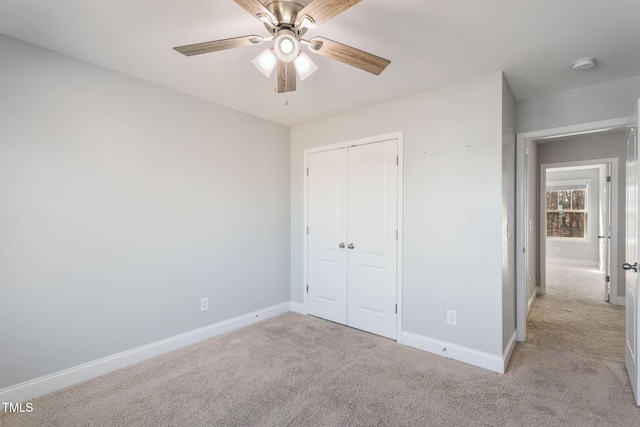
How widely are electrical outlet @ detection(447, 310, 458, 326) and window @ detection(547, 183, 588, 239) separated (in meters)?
6.95

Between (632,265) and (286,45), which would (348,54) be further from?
(632,265)

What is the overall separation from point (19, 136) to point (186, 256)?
1.49 metres

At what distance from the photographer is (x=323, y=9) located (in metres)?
1.33

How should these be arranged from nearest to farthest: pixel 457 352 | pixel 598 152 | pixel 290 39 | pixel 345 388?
pixel 290 39 < pixel 345 388 < pixel 457 352 < pixel 598 152

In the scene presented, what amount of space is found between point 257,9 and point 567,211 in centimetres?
900

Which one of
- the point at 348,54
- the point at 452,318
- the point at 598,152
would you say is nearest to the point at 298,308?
the point at 452,318

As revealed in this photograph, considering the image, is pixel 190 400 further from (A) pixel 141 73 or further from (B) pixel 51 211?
(A) pixel 141 73

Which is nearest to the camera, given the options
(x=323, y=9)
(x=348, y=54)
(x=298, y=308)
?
(x=323, y=9)

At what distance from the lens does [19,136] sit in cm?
203

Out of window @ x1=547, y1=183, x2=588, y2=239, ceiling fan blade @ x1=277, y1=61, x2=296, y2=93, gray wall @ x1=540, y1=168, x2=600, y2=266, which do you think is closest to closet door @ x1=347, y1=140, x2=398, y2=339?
ceiling fan blade @ x1=277, y1=61, x2=296, y2=93

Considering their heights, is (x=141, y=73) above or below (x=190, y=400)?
above

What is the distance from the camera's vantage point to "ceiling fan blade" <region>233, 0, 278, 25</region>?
4.26 ft

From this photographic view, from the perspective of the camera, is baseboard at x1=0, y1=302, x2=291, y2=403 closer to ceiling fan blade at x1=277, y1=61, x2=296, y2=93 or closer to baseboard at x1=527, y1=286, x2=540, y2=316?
ceiling fan blade at x1=277, y1=61, x2=296, y2=93

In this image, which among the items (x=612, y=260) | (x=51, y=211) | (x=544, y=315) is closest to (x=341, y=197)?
(x=51, y=211)
